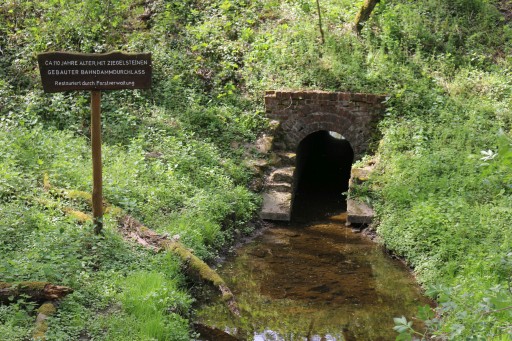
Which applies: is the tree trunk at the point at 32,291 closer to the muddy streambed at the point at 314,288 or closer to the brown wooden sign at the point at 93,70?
the muddy streambed at the point at 314,288

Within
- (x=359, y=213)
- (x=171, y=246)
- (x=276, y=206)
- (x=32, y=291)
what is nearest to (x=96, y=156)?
(x=171, y=246)

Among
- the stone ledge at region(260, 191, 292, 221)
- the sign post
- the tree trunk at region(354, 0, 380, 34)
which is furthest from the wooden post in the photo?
the tree trunk at region(354, 0, 380, 34)

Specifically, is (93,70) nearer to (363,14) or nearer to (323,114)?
(323,114)

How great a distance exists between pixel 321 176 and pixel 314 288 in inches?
277

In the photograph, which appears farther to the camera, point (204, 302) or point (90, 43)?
point (90, 43)

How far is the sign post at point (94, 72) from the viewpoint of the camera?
7.71 m

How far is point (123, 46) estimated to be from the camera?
15305 millimetres

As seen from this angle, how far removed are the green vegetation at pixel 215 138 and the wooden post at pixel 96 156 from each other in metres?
0.27

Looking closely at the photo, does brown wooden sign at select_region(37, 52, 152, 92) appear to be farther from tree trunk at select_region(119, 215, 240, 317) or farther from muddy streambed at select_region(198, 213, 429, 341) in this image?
muddy streambed at select_region(198, 213, 429, 341)

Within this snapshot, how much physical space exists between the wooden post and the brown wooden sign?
285 mm

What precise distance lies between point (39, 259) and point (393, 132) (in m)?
7.95

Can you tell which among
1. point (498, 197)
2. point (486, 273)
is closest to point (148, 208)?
point (486, 273)

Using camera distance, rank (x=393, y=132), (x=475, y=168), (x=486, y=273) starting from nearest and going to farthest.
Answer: (x=486, y=273), (x=475, y=168), (x=393, y=132)

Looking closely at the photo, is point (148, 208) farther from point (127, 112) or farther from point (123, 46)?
point (123, 46)
